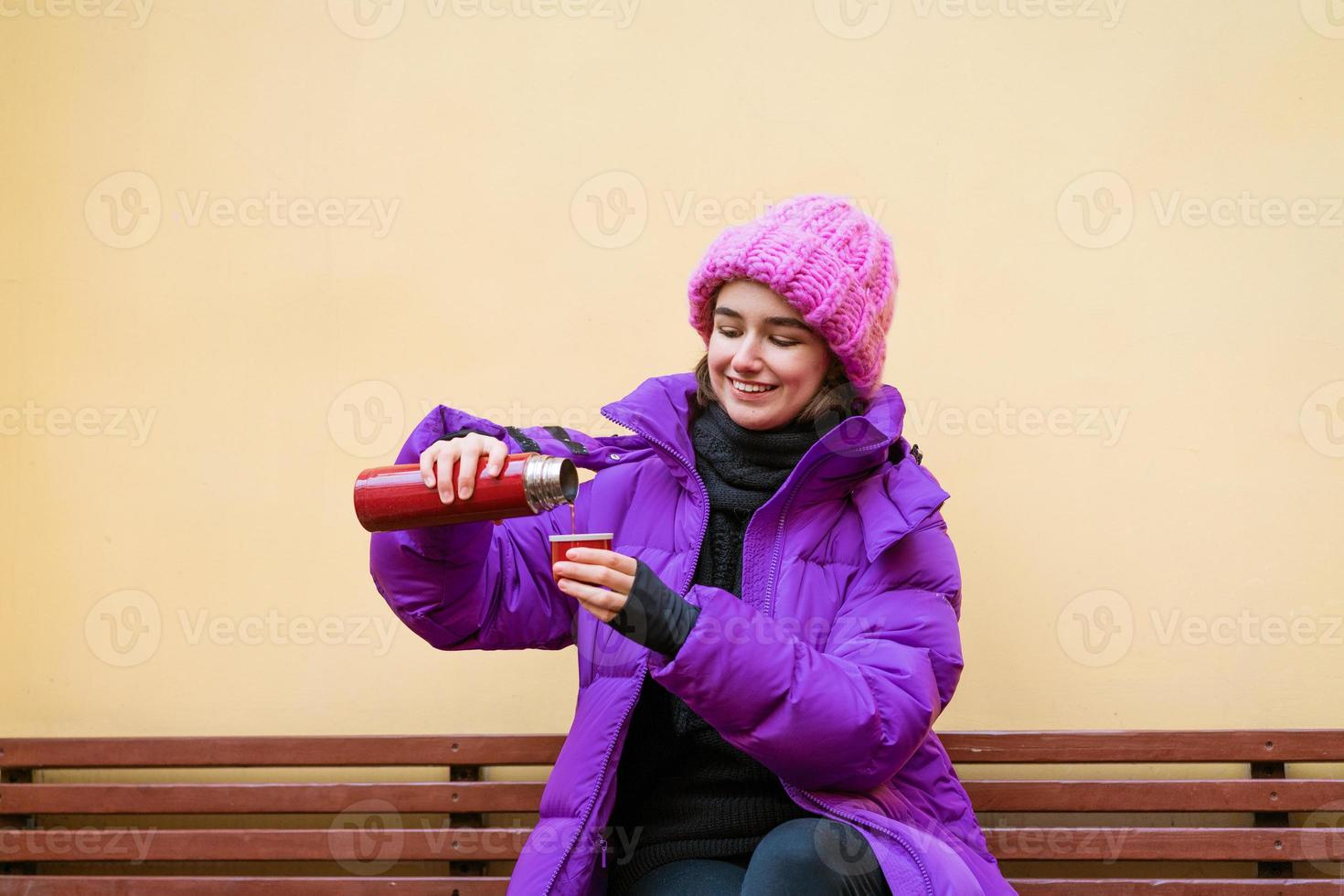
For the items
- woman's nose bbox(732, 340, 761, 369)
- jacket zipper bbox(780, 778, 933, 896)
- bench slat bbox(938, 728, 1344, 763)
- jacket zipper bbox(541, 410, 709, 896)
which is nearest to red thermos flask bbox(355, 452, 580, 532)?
jacket zipper bbox(541, 410, 709, 896)

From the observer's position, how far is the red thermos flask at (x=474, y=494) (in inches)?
56.2

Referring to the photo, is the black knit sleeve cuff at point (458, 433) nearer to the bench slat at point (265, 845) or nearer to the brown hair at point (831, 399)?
the brown hair at point (831, 399)

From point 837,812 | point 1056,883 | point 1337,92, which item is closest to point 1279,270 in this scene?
point 1337,92

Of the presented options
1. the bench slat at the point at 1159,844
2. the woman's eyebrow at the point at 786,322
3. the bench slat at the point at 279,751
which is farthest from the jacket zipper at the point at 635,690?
the bench slat at the point at 1159,844

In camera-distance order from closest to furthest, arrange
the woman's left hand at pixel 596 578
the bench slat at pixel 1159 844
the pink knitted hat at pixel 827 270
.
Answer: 1. the woman's left hand at pixel 596 578
2. the pink knitted hat at pixel 827 270
3. the bench slat at pixel 1159 844

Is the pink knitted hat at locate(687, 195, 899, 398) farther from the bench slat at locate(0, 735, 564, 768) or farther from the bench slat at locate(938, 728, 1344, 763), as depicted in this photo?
the bench slat at locate(0, 735, 564, 768)

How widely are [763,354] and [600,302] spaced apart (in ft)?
2.06

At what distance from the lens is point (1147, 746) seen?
2098 mm

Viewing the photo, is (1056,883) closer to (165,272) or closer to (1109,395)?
(1109,395)

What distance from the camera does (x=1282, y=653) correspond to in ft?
7.18

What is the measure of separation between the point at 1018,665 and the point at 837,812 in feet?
2.75

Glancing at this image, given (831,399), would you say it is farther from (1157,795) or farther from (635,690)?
(1157,795)

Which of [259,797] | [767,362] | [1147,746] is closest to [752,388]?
[767,362]

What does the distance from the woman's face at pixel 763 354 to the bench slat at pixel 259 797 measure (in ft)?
2.79
